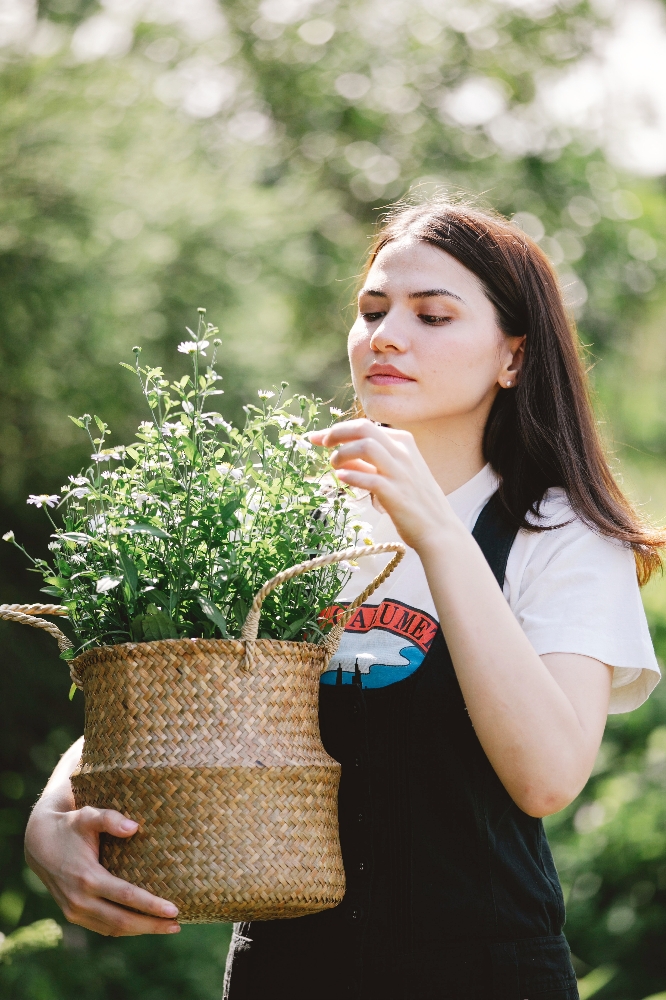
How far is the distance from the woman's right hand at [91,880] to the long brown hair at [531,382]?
2.67ft

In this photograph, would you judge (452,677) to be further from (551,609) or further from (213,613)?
(213,613)

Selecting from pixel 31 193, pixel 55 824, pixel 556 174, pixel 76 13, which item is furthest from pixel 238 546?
pixel 556 174

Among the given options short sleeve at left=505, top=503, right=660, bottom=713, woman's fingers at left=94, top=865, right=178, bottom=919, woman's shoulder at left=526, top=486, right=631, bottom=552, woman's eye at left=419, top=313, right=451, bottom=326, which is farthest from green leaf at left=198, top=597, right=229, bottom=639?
woman's eye at left=419, top=313, right=451, bottom=326

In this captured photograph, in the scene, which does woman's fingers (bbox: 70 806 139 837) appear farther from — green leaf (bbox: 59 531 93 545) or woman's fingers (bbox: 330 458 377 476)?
woman's fingers (bbox: 330 458 377 476)

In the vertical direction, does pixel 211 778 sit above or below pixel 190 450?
below

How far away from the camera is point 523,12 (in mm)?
8070

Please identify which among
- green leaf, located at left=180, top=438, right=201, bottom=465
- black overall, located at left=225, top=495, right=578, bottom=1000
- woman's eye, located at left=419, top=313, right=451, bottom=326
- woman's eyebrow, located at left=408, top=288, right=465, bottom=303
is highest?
woman's eyebrow, located at left=408, top=288, right=465, bottom=303

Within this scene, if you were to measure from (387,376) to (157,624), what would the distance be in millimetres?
643

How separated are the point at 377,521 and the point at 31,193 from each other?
2562 mm

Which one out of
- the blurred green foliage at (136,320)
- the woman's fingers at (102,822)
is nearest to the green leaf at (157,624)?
the woman's fingers at (102,822)

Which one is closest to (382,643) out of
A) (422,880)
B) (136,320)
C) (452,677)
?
(452,677)

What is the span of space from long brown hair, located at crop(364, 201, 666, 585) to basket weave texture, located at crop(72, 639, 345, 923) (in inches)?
23.2

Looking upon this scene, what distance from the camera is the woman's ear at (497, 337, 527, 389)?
1954mm

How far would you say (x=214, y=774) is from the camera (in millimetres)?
1330
